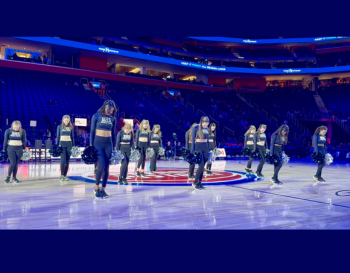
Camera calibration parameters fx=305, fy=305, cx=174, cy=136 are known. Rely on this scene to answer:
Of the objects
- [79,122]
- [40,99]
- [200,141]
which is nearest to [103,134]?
[200,141]

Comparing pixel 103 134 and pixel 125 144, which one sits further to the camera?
pixel 125 144

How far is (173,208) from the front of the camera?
4906 mm

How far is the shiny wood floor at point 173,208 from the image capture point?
12.9 feet

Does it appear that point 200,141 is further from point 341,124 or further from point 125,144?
point 341,124

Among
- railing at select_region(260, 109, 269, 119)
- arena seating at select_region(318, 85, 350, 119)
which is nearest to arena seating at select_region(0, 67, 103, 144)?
railing at select_region(260, 109, 269, 119)

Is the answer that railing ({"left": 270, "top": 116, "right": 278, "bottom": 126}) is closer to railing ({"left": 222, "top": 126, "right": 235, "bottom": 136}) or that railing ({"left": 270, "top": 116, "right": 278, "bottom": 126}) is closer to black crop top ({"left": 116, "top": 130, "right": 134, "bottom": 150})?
railing ({"left": 222, "top": 126, "right": 235, "bottom": 136})

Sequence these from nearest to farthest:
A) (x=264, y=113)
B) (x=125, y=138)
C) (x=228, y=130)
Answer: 1. (x=125, y=138)
2. (x=228, y=130)
3. (x=264, y=113)

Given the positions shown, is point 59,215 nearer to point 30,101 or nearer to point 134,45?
point 30,101

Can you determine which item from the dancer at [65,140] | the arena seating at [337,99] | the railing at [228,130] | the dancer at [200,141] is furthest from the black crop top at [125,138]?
the arena seating at [337,99]

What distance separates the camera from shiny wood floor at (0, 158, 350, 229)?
394 centimetres

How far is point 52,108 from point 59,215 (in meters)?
18.1

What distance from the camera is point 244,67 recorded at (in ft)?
119

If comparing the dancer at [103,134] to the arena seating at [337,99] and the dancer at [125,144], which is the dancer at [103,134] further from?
the arena seating at [337,99]

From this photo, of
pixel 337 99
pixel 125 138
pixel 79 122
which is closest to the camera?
pixel 125 138
